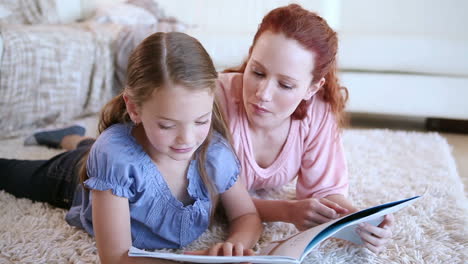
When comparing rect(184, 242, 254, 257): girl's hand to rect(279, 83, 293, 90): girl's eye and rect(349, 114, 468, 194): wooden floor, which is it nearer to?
rect(279, 83, 293, 90): girl's eye

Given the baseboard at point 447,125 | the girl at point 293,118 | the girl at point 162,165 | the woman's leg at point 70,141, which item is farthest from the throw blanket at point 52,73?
the baseboard at point 447,125

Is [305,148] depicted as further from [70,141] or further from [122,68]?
[122,68]

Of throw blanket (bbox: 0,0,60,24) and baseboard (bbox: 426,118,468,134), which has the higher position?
throw blanket (bbox: 0,0,60,24)

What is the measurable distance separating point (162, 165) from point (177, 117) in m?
0.18

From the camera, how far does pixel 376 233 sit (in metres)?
0.88

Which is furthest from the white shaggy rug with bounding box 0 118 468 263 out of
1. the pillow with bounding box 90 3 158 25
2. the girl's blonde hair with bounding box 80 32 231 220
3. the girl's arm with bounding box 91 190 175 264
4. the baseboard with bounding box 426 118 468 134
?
the pillow with bounding box 90 3 158 25

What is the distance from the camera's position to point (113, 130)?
0.85 metres

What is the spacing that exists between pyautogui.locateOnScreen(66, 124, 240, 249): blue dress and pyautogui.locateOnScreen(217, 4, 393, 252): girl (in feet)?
0.47

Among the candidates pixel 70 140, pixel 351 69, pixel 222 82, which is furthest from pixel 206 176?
pixel 351 69

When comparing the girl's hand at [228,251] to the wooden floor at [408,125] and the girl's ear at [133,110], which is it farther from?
the wooden floor at [408,125]

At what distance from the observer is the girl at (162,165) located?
754mm

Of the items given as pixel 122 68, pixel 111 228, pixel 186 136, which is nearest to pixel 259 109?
pixel 186 136

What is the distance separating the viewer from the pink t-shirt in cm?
112

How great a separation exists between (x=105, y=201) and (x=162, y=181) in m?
0.13
